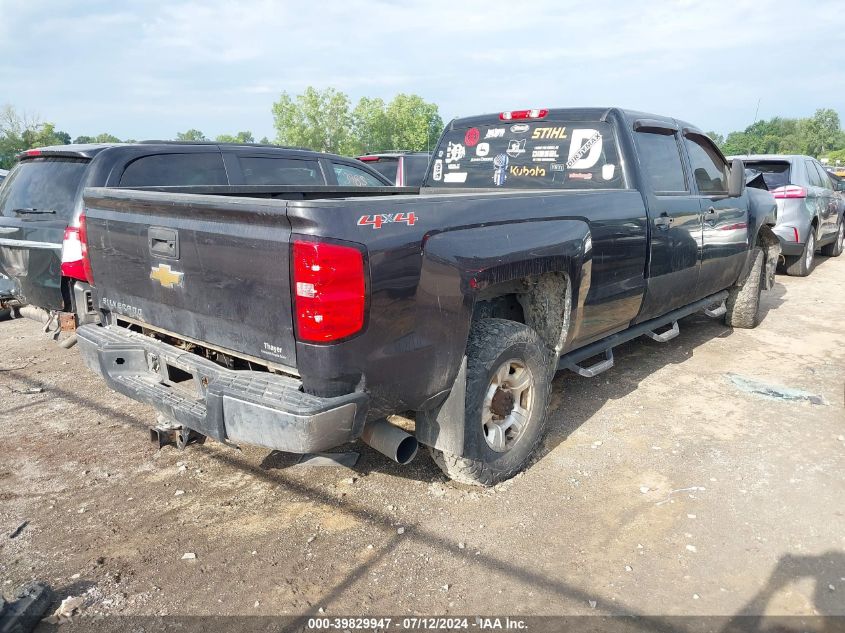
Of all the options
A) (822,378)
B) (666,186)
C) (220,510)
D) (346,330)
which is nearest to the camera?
(346,330)

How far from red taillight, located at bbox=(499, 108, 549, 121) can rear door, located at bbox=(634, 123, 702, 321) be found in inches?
27.2

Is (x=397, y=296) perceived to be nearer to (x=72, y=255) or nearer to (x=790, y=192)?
(x=72, y=255)

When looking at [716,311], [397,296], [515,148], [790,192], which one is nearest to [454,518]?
[397,296]

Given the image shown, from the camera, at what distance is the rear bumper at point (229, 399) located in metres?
2.47

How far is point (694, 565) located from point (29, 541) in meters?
3.06

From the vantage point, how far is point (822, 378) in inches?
202

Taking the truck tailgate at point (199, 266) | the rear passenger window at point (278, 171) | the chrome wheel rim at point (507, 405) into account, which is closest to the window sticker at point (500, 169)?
the chrome wheel rim at point (507, 405)

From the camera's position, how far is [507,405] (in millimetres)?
3406

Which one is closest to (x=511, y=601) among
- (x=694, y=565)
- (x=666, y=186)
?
(x=694, y=565)

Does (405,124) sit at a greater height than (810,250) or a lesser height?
greater

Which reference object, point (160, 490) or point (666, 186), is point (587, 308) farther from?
point (160, 490)

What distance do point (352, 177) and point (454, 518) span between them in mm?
4658

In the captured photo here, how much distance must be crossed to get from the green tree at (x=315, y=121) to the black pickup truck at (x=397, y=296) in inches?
2648

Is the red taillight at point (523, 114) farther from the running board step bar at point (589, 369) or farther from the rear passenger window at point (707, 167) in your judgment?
the running board step bar at point (589, 369)
